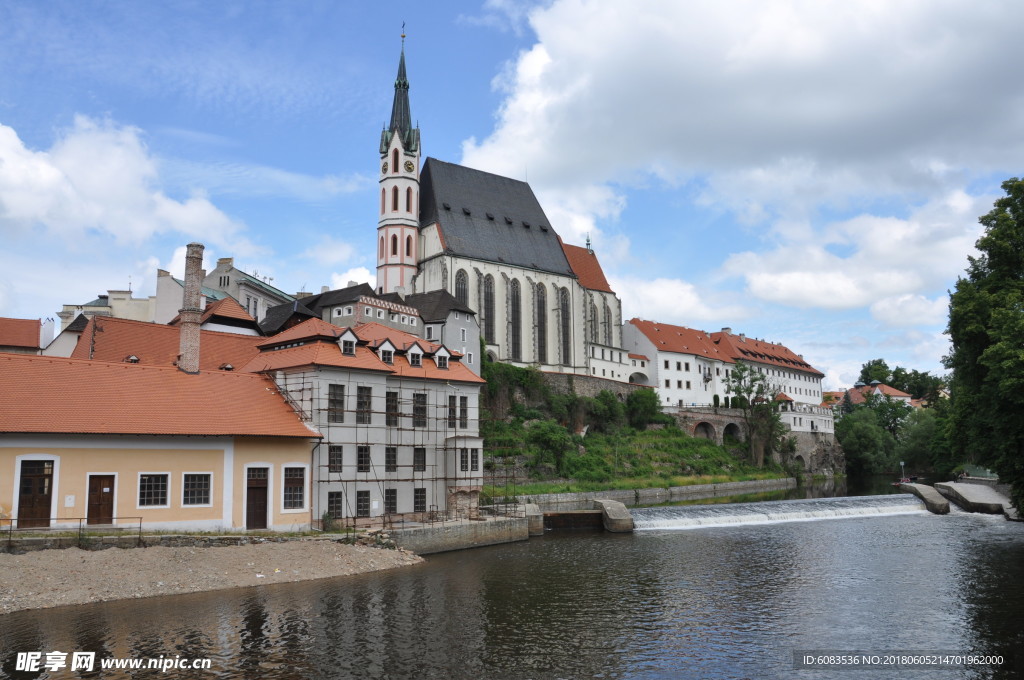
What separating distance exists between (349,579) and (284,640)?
28.1 ft

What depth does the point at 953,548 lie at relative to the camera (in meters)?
38.5

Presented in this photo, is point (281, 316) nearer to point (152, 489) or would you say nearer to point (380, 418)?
point (380, 418)

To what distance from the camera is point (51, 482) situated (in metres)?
29.8

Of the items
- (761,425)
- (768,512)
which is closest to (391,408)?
(768,512)

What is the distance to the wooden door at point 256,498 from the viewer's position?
1356 inches

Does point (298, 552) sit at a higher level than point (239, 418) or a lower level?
lower

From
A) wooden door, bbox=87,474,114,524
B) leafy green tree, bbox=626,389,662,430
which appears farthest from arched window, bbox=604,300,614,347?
wooden door, bbox=87,474,114,524

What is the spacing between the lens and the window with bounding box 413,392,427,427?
4309cm

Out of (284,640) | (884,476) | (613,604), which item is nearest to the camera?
(284,640)

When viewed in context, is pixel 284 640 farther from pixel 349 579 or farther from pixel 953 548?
pixel 953 548

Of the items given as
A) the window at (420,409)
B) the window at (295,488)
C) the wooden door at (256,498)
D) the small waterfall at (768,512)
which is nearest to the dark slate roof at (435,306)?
the small waterfall at (768,512)

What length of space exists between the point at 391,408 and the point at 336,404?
3.72 metres

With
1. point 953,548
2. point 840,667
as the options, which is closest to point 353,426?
point 840,667

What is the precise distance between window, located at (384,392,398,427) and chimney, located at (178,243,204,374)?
9.34m
